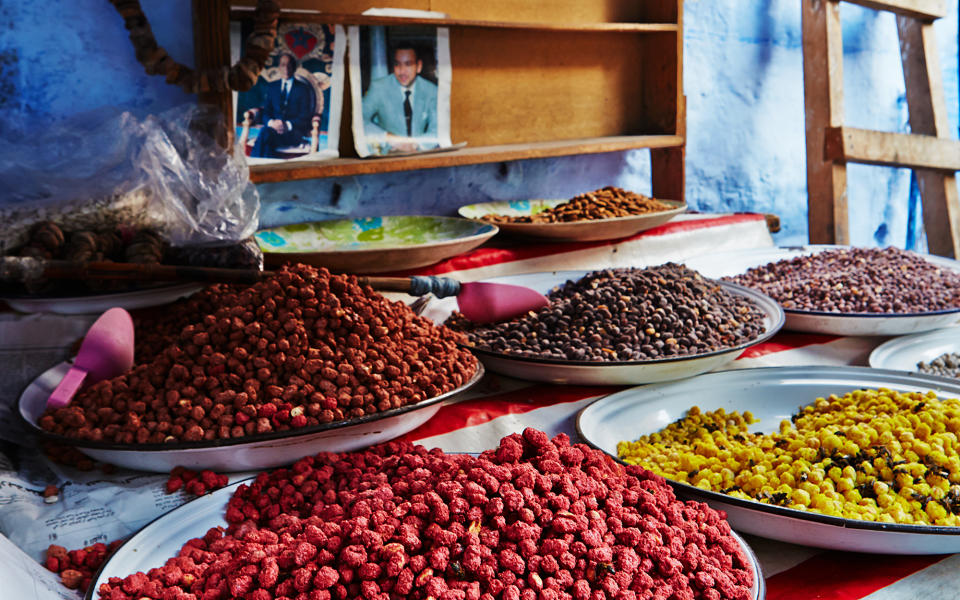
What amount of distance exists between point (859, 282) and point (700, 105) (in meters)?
1.60

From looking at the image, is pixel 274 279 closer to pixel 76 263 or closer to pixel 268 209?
pixel 76 263

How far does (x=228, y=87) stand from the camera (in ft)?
5.23

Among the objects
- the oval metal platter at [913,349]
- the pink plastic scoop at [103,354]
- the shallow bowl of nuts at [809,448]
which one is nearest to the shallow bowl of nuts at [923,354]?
the oval metal platter at [913,349]

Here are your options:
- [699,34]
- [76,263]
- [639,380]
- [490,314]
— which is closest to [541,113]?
[699,34]

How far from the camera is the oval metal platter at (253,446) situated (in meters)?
0.85

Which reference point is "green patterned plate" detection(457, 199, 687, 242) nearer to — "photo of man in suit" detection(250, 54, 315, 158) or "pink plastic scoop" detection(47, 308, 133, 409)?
"photo of man in suit" detection(250, 54, 315, 158)

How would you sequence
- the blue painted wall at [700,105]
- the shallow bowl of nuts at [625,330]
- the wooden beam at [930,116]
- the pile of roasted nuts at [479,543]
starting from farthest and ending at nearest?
the wooden beam at [930,116] → the blue painted wall at [700,105] → the shallow bowl of nuts at [625,330] → the pile of roasted nuts at [479,543]

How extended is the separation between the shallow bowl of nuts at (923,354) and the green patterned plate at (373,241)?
858 mm

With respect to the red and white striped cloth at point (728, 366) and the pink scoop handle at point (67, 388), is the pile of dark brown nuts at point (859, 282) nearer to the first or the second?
the red and white striped cloth at point (728, 366)

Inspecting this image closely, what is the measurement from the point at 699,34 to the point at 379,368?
2538mm

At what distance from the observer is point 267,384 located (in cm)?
94

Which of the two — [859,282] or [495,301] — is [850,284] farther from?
[495,301]

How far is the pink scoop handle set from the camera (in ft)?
3.10

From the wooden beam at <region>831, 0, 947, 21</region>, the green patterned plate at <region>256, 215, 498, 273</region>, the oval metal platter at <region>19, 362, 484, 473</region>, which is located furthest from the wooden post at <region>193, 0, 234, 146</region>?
the wooden beam at <region>831, 0, 947, 21</region>
